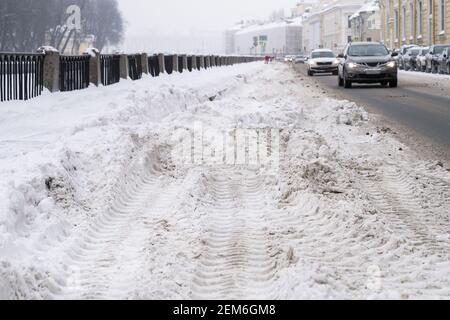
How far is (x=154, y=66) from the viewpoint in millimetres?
31016

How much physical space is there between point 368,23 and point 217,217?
339 feet

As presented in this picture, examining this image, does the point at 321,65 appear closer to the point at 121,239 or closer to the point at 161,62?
the point at 161,62

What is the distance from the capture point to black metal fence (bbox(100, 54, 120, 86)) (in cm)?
2252

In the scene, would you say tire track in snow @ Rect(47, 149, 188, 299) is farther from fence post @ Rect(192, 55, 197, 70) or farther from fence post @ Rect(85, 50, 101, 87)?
fence post @ Rect(192, 55, 197, 70)

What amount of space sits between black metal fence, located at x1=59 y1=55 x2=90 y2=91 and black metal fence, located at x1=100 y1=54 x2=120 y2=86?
135 centimetres

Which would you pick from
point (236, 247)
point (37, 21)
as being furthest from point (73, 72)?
point (37, 21)

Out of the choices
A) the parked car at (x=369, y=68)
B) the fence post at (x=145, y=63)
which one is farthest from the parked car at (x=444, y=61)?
the fence post at (x=145, y=63)

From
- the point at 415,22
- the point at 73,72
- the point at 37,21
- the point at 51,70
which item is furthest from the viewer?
the point at 37,21

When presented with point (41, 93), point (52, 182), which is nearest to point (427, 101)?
point (41, 93)

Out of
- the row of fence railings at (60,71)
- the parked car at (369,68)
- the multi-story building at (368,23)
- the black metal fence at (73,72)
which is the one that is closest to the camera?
the row of fence railings at (60,71)

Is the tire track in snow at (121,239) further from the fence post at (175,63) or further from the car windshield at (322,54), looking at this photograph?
the car windshield at (322,54)

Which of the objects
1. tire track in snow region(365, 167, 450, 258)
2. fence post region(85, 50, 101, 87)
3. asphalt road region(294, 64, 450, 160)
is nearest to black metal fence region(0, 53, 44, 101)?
fence post region(85, 50, 101, 87)

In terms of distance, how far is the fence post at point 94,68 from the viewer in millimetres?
21234

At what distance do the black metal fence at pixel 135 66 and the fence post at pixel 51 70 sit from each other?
809 cm
